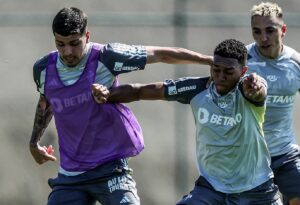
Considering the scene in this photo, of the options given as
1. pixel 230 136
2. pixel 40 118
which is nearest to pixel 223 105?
pixel 230 136

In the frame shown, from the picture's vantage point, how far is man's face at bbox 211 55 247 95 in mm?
6879

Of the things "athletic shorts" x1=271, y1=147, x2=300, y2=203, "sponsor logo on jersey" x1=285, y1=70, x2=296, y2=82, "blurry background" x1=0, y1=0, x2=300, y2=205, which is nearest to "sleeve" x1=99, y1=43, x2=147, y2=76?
"sponsor logo on jersey" x1=285, y1=70, x2=296, y2=82

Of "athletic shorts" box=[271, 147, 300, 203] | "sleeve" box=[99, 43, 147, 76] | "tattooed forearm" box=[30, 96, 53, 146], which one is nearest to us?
"sleeve" box=[99, 43, 147, 76]

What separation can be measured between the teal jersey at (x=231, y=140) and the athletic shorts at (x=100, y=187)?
0.57 m

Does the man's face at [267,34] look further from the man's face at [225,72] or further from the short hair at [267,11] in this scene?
the man's face at [225,72]

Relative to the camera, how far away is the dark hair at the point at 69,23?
23.0 ft

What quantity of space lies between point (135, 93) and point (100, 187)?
705 mm

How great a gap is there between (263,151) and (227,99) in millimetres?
440

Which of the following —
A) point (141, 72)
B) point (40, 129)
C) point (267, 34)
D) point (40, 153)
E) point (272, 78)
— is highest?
point (267, 34)

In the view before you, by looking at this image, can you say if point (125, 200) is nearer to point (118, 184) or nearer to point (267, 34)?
point (118, 184)

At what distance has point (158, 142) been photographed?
10.4 meters

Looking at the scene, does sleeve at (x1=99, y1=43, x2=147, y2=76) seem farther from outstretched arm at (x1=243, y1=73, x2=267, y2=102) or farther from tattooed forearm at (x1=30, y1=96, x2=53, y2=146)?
outstretched arm at (x1=243, y1=73, x2=267, y2=102)

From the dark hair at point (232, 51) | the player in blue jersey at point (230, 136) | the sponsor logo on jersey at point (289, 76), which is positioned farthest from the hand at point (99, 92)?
the sponsor logo on jersey at point (289, 76)

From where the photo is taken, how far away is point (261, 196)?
276 inches
